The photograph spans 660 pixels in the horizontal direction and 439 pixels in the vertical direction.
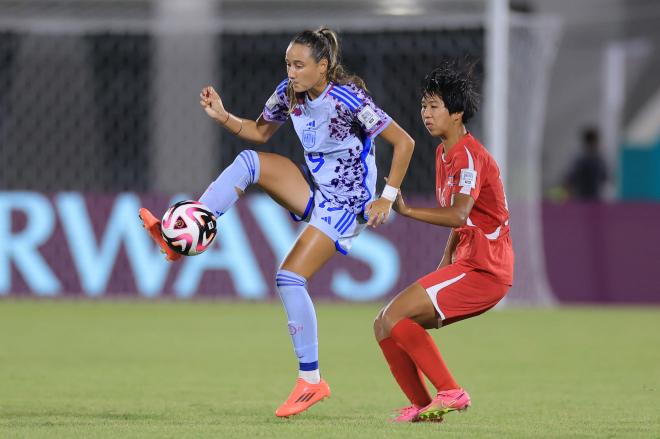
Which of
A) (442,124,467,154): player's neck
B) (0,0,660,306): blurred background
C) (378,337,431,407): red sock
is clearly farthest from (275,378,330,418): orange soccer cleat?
(0,0,660,306): blurred background

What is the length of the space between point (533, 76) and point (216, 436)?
33.2ft

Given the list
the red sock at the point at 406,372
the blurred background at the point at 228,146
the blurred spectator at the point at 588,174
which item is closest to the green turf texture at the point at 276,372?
the red sock at the point at 406,372

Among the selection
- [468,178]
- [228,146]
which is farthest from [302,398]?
[228,146]

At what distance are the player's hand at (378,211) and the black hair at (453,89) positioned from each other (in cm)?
60

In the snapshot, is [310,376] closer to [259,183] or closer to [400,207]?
[259,183]

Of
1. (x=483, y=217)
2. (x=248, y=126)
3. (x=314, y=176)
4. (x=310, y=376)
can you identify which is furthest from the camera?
(x=248, y=126)

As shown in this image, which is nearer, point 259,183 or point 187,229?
point 187,229

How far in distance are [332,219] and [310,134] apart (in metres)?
0.44

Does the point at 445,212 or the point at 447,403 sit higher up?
the point at 445,212

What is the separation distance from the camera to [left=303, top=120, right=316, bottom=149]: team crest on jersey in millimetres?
6523

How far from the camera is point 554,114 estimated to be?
2464 cm

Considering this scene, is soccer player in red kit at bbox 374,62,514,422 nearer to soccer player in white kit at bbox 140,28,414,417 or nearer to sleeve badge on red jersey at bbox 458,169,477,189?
sleeve badge on red jersey at bbox 458,169,477,189

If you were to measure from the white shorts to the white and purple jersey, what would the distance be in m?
0.03

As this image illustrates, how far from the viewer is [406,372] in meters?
6.19
